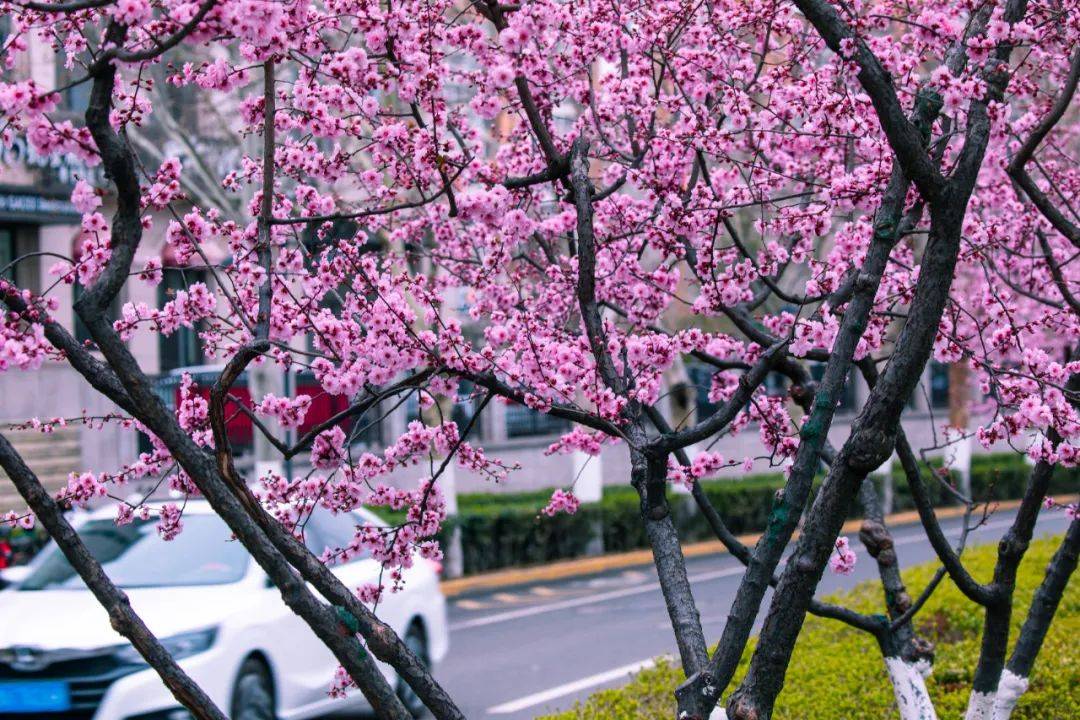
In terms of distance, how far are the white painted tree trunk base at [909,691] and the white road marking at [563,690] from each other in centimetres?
420

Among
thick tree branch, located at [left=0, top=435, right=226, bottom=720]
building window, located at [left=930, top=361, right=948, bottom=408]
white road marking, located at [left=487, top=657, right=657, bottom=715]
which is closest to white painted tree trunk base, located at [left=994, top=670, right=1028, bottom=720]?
thick tree branch, located at [left=0, top=435, right=226, bottom=720]

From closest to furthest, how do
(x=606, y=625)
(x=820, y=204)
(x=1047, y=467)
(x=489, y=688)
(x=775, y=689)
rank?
1. (x=775, y=689)
2. (x=1047, y=467)
3. (x=820, y=204)
4. (x=489, y=688)
5. (x=606, y=625)

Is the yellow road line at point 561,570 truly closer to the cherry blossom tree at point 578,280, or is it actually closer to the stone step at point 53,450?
the stone step at point 53,450

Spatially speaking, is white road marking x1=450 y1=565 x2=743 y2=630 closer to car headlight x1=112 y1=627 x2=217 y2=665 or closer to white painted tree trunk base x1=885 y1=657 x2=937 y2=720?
car headlight x1=112 y1=627 x2=217 y2=665

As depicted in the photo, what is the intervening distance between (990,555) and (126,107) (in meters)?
10.3

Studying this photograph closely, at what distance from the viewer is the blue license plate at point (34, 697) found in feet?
22.7

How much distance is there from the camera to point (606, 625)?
13.6 metres

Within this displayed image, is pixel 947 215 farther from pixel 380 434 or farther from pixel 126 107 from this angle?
pixel 380 434

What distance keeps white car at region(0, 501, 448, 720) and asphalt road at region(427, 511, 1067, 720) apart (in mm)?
1279

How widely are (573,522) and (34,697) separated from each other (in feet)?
40.3

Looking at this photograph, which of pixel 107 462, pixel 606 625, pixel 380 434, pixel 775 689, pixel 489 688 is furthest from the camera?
pixel 380 434

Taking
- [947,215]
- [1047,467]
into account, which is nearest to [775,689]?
[947,215]

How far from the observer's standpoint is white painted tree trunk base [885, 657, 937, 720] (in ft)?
16.7

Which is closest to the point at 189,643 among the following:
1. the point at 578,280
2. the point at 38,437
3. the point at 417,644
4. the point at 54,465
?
the point at 417,644
